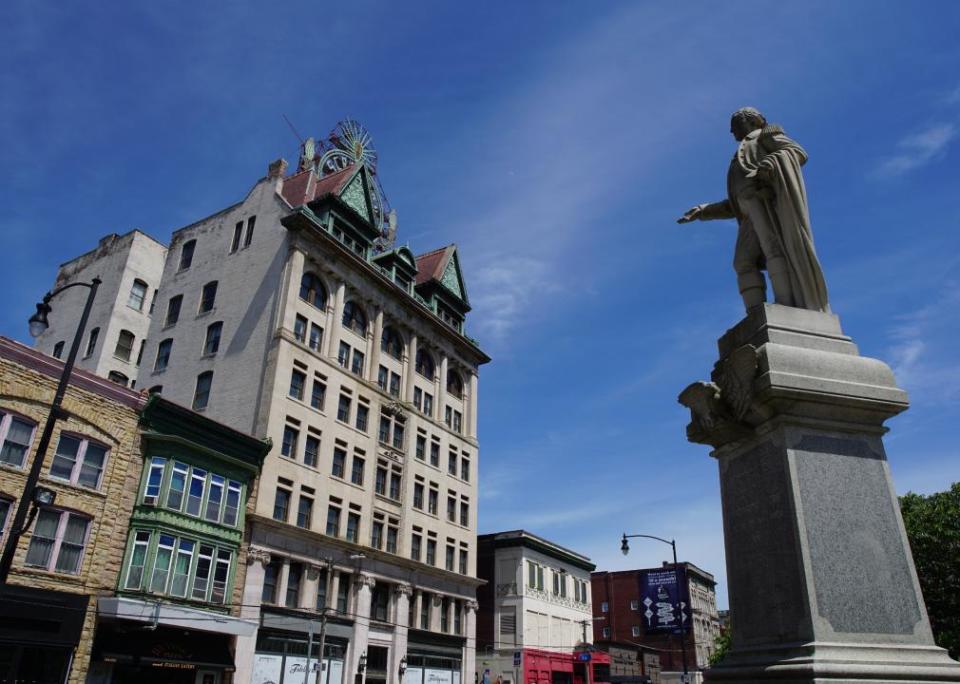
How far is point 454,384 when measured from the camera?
63.0 meters

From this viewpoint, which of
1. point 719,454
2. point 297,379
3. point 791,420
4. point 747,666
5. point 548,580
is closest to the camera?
point 747,666

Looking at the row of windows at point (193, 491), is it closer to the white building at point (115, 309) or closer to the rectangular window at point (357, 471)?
the rectangular window at point (357, 471)

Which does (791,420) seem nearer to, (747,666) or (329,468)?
(747,666)

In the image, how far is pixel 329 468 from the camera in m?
45.8

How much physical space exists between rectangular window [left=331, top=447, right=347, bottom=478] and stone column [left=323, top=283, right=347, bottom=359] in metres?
6.37

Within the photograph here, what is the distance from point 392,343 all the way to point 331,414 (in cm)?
1035

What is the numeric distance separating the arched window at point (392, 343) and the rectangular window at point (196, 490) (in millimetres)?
19844

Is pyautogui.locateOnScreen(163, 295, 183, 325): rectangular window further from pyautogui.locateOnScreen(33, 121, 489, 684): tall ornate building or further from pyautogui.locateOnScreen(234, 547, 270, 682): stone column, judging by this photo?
pyautogui.locateOnScreen(234, 547, 270, 682): stone column

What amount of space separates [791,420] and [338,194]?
49003 mm

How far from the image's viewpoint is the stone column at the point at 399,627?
46875mm

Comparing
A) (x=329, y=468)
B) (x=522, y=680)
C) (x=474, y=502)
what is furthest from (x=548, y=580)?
(x=329, y=468)

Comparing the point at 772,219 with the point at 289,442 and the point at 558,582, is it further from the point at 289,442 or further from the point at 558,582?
the point at 558,582

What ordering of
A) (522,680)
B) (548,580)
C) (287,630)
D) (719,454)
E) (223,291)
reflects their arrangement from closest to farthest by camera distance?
(719,454) → (287,630) → (223,291) → (522,680) → (548,580)

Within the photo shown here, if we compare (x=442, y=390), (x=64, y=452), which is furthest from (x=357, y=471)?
(x=64, y=452)
